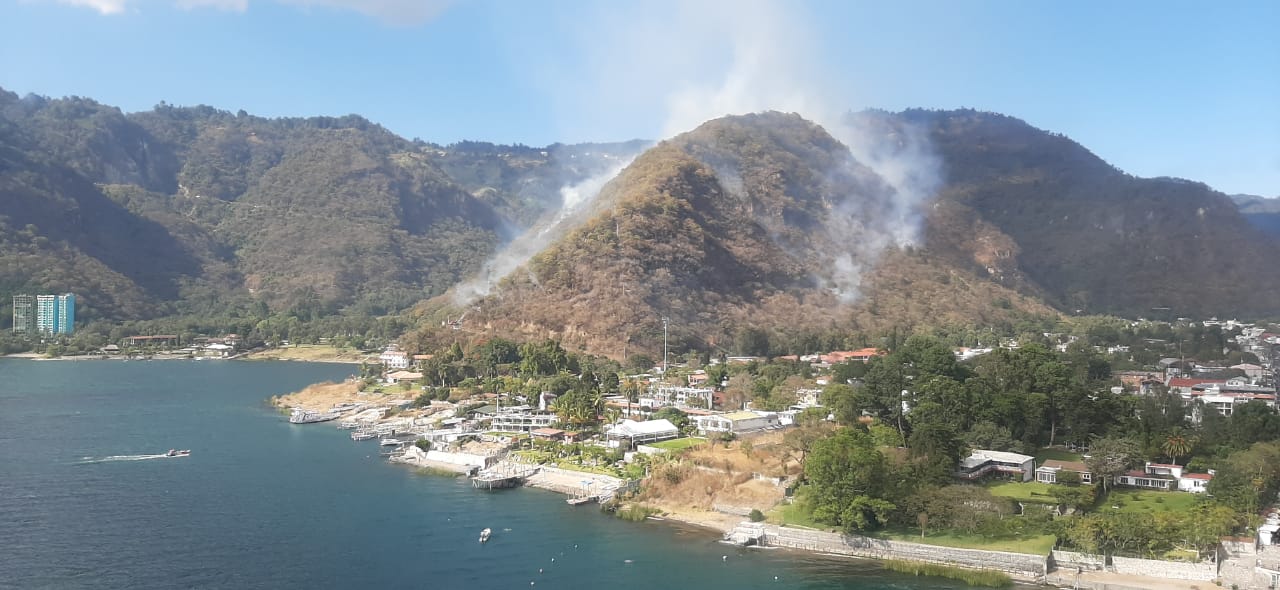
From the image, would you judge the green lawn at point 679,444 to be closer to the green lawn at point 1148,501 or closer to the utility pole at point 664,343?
the green lawn at point 1148,501

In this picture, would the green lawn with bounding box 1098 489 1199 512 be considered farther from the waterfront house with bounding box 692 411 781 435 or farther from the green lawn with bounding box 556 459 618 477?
the green lawn with bounding box 556 459 618 477

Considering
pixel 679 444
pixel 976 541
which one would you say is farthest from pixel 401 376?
pixel 976 541

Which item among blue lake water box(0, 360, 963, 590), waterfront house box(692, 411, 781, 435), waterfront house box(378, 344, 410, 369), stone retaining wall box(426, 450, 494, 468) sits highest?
waterfront house box(378, 344, 410, 369)

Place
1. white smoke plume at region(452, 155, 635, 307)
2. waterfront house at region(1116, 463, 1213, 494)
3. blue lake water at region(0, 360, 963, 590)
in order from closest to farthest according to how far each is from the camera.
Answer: blue lake water at region(0, 360, 963, 590) < waterfront house at region(1116, 463, 1213, 494) < white smoke plume at region(452, 155, 635, 307)

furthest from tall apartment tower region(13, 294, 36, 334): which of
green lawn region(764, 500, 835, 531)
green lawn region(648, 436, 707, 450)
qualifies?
green lawn region(764, 500, 835, 531)

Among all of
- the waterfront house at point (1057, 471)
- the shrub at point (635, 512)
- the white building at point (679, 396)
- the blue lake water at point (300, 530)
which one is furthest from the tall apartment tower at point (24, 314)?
the waterfront house at point (1057, 471)

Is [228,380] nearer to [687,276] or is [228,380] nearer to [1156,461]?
[687,276]

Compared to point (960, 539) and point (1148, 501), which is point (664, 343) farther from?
point (960, 539)
